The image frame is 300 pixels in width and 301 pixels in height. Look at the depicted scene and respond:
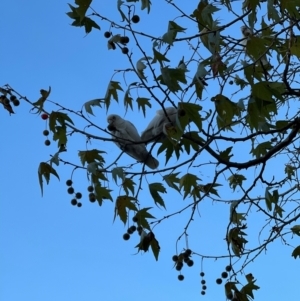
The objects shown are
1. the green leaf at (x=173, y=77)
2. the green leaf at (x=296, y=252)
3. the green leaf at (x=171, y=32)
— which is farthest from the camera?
the green leaf at (x=296, y=252)

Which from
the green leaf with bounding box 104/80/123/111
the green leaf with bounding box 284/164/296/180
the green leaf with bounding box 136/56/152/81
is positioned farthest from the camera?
the green leaf with bounding box 284/164/296/180

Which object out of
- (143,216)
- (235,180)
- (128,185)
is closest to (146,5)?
(128,185)

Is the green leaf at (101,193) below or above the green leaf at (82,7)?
below

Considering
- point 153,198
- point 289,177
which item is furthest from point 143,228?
point 289,177

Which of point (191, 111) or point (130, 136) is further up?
point (130, 136)

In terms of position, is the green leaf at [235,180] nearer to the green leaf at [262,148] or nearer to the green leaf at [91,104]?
the green leaf at [262,148]

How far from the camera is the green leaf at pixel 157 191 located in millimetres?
3074

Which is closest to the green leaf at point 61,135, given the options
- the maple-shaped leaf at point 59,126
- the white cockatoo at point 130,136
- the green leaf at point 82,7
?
the maple-shaped leaf at point 59,126

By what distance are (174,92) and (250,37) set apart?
453 millimetres

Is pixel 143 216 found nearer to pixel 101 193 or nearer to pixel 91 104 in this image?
pixel 101 193

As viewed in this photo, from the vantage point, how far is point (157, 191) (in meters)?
3.09

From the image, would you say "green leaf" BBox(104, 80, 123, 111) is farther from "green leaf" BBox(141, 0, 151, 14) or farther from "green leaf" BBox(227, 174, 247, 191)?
"green leaf" BBox(227, 174, 247, 191)

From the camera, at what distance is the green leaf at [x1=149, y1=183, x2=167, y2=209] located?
307 cm

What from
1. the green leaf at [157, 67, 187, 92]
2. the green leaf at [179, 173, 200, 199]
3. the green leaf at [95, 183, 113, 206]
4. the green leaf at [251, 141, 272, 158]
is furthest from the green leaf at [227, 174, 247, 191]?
the green leaf at [157, 67, 187, 92]
